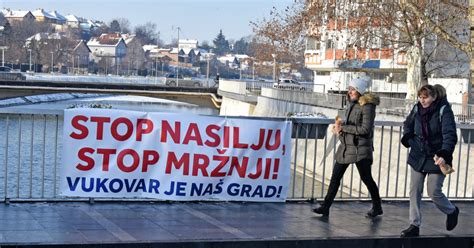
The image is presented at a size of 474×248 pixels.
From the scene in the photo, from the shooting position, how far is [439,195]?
32.3ft

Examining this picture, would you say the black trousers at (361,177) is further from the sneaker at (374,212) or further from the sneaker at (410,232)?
the sneaker at (410,232)

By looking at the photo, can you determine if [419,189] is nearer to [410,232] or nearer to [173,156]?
[410,232]

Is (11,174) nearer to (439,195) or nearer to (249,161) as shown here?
(249,161)

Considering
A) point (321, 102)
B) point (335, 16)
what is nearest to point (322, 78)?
point (321, 102)

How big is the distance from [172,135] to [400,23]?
2528 cm

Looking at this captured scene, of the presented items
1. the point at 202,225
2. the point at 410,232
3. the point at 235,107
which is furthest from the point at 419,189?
the point at 235,107

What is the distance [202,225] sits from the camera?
388 inches

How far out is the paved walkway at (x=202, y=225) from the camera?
8.86 meters

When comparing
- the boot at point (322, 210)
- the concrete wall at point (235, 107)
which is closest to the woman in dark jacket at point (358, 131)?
the boot at point (322, 210)

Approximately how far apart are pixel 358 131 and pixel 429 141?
1020 millimetres

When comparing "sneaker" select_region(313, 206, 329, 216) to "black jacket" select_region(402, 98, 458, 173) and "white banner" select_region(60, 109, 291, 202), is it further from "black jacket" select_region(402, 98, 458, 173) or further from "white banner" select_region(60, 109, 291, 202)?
"black jacket" select_region(402, 98, 458, 173)

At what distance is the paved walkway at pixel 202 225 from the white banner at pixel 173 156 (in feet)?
0.69

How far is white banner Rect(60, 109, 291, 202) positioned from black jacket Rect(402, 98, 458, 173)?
2.17 meters

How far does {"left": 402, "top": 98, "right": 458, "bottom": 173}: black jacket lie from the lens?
9.45m
